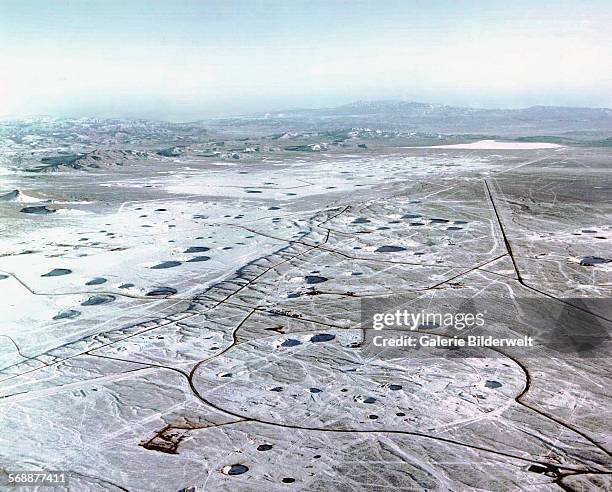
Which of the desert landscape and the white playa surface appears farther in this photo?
the white playa surface

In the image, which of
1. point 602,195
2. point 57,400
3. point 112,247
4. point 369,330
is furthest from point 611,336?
point 602,195

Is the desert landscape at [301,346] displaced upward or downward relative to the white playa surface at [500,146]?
downward

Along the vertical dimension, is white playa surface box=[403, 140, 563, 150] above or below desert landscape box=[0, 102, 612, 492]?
above

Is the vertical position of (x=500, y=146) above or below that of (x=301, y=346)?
above

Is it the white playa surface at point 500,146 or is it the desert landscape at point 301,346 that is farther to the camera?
the white playa surface at point 500,146

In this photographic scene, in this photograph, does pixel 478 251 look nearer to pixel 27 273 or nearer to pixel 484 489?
pixel 484 489

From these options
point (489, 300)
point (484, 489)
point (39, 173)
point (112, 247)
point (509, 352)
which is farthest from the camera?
point (39, 173)

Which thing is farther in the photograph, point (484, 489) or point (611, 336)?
point (611, 336)

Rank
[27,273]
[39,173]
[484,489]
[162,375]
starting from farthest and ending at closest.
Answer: [39,173] → [27,273] → [162,375] → [484,489]

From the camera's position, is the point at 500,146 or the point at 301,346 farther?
the point at 500,146
